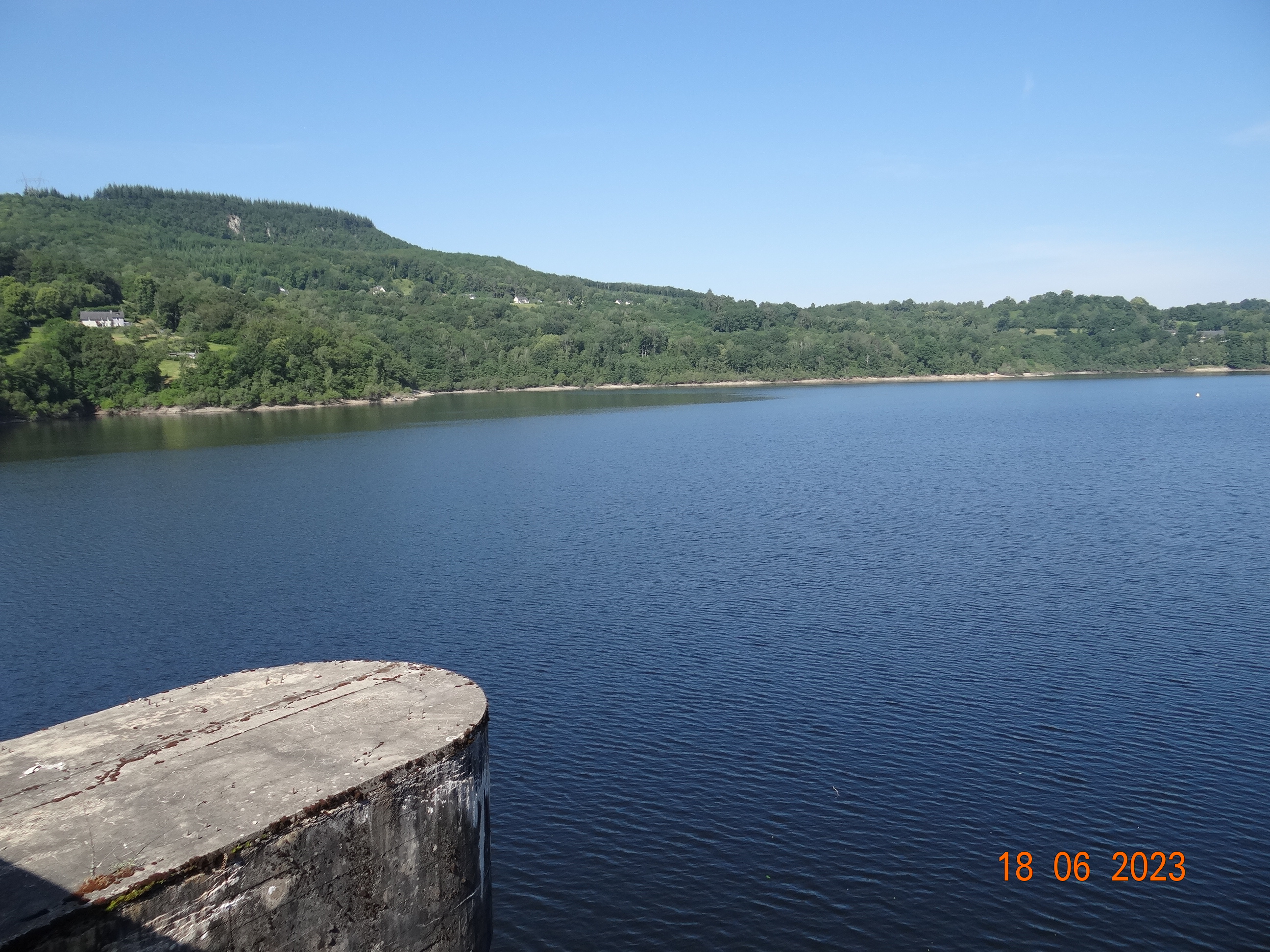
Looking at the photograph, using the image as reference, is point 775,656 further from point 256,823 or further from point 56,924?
point 56,924

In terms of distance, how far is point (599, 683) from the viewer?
25375 mm

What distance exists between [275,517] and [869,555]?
3397 cm

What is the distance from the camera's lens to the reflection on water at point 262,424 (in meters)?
90.1

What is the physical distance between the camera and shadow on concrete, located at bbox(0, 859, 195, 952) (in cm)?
888

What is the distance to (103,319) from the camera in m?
151

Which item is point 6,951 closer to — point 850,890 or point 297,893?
point 297,893

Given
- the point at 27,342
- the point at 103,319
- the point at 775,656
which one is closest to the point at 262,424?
the point at 27,342

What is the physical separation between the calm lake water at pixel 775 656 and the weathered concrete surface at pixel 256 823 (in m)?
3.75

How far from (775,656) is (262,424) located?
107 meters

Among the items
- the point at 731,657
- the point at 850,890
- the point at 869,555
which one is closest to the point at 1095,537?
the point at 869,555
